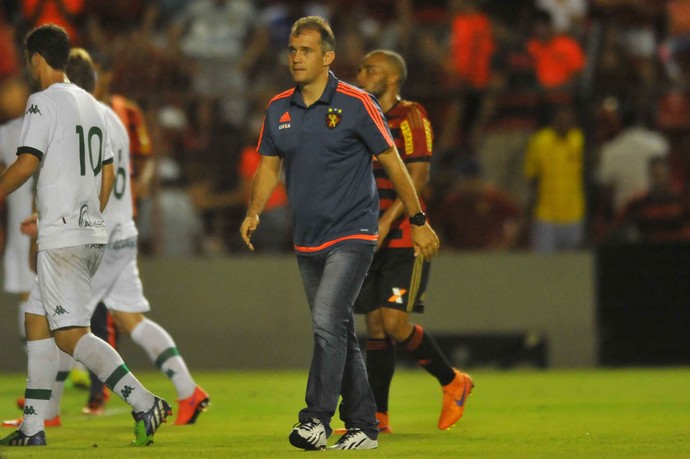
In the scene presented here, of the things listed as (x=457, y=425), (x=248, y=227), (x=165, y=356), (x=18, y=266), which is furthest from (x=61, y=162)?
(x=18, y=266)

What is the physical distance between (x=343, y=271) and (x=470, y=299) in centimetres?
754

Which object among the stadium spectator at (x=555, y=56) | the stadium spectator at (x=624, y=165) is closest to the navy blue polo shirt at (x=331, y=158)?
the stadium spectator at (x=624, y=165)

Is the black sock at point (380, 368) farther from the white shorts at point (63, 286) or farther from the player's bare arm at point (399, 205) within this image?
the white shorts at point (63, 286)

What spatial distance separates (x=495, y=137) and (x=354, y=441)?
772 centimetres

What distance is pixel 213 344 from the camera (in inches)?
573

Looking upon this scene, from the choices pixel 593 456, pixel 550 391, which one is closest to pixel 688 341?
pixel 550 391

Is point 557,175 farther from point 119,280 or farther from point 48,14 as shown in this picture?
point 119,280

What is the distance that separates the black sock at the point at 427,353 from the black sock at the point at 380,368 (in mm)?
110

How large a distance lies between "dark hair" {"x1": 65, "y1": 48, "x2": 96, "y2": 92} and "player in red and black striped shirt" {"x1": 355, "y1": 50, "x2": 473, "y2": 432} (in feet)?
5.38

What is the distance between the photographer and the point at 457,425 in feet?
29.0

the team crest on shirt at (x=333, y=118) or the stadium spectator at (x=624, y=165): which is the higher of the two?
the team crest on shirt at (x=333, y=118)

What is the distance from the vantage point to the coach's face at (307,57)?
717cm

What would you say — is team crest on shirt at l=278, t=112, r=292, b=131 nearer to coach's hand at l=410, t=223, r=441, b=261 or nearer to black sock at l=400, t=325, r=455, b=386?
coach's hand at l=410, t=223, r=441, b=261

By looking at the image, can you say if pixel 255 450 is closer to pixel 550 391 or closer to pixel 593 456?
pixel 593 456
